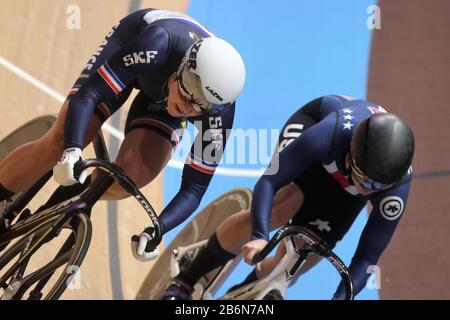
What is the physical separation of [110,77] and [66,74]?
2.49m

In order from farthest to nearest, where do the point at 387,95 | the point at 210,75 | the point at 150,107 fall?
the point at 387,95, the point at 150,107, the point at 210,75

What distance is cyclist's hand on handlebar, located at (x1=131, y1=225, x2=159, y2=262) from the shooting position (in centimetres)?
309

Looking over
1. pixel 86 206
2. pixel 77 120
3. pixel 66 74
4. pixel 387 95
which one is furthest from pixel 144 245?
pixel 387 95

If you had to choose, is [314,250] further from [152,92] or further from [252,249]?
[152,92]

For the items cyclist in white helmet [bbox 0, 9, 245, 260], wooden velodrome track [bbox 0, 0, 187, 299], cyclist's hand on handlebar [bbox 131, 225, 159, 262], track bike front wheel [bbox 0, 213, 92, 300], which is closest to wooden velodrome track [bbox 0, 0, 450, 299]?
wooden velodrome track [bbox 0, 0, 187, 299]

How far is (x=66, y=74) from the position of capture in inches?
217

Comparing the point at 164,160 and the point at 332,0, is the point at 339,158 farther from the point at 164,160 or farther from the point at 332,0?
the point at 332,0

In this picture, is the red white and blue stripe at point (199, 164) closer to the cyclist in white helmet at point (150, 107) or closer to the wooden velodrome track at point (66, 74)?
the cyclist in white helmet at point (150, 107)

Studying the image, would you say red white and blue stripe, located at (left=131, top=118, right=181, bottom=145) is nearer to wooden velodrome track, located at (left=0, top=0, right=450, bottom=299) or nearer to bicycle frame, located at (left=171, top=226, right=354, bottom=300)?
bicycle frame, located at (left=171, top=226, right=354, bottom=300)

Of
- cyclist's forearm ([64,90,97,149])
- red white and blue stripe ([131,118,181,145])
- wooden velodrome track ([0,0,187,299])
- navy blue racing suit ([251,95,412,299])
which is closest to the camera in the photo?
cyclist's forearm ([64,90,97,149])

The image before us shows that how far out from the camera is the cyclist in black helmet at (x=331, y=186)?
311 cm

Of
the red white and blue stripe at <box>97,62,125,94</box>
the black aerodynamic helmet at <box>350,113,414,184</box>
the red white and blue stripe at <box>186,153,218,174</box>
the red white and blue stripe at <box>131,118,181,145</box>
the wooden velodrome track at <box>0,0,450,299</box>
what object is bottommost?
the wooden velodrome track at <box>0,0,450,299</box>

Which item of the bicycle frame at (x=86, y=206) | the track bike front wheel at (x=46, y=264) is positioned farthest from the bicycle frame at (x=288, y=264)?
the track bike front wheel at (x=46, y=264)

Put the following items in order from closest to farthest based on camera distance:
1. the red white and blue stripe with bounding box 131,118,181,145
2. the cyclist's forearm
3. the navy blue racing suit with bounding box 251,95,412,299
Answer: the cyclist's forearm → the navy blue racing suit with bounding box 251,95,412,299 → the red white and blue stripe with bounding box 131,118,181,145
